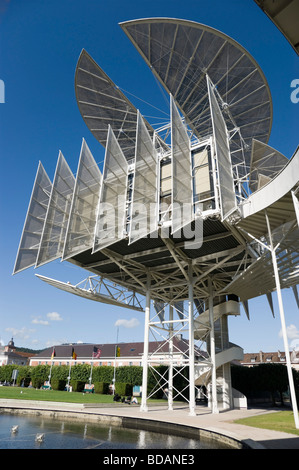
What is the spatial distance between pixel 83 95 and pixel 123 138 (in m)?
5.79

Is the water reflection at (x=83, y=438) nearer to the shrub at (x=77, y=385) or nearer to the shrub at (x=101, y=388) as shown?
the shrub at (x=101, y=388)

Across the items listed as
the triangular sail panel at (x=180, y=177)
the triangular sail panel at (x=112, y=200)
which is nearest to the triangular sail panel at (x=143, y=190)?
the triangular sail panel at (x=112, y=200)

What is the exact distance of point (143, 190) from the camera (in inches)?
862

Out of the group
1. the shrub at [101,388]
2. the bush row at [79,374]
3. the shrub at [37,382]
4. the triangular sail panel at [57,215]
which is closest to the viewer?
the triangular sail panel at [57,215]

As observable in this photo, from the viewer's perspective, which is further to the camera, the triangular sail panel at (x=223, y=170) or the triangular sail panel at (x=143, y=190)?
the triangular sail panel at (x=143, y=190)

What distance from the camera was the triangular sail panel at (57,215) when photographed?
86.8 feet

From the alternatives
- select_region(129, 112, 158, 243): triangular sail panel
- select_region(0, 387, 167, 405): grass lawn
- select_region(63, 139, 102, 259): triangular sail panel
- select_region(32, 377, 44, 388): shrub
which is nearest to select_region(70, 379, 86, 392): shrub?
select_region(32, 377, 44, 388): shrub

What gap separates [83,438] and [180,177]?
49.1 ft

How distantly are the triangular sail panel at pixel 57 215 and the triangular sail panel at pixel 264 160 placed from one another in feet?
51.9

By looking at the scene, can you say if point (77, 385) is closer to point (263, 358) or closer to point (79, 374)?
point (79, 374)

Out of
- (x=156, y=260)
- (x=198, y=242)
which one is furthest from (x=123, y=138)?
(x=198, y=242)

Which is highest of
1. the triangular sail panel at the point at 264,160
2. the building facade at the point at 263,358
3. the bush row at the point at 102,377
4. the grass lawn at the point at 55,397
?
the triangular sail panel at the point at 264,160

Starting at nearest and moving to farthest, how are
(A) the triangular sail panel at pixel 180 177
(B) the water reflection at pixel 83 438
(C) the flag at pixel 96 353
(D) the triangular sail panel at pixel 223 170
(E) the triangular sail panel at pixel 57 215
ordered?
(B) the water reflection at pixel 83 438
(D) the triangular sail panel at pixel 223 170
(A) the triangular sail panel at pixel 180 177
(E) the triangular sail panel at pixel 57 215
(C) the flag at pixel 96 353
